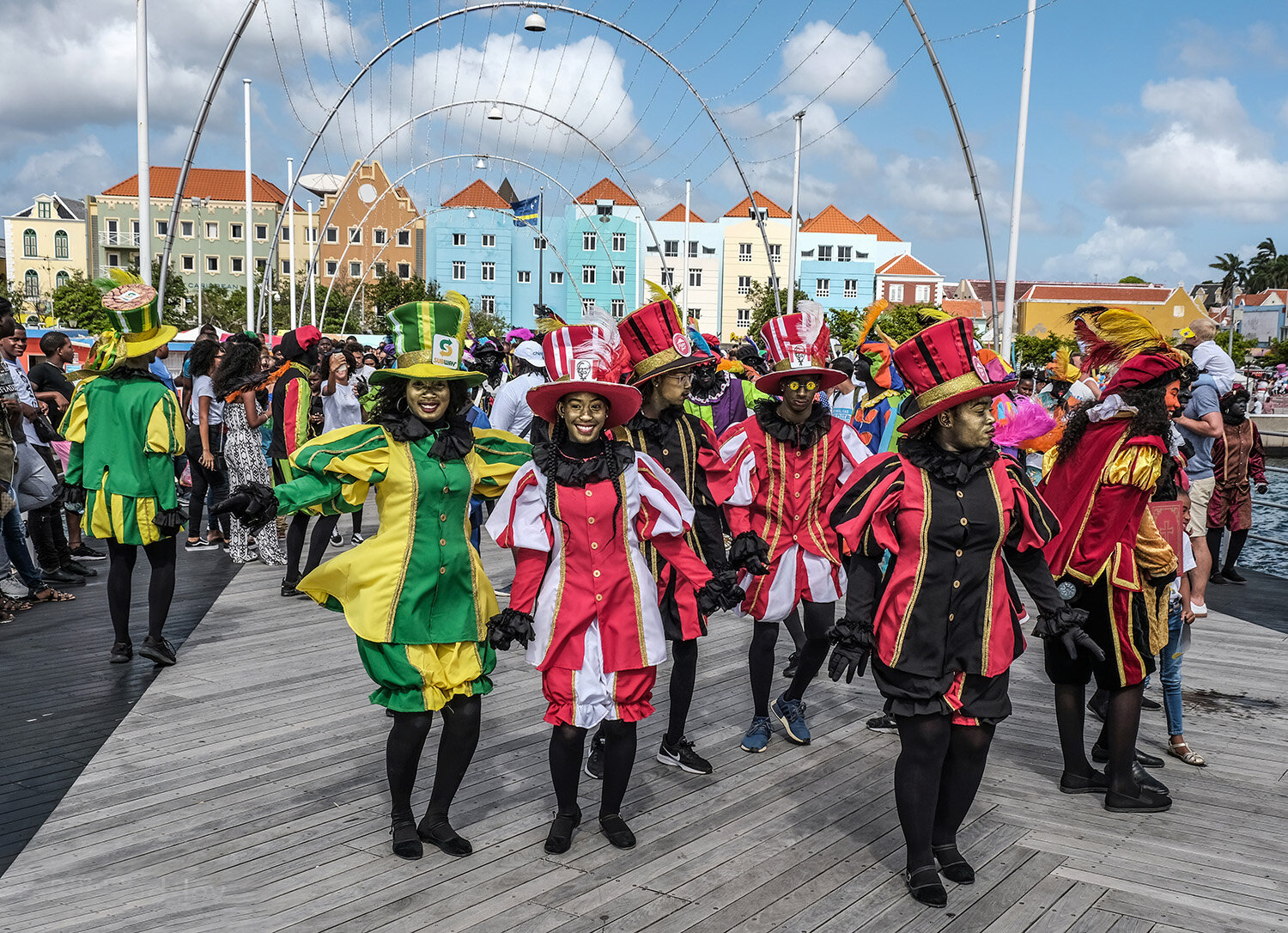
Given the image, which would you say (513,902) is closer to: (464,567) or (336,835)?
(336,835)

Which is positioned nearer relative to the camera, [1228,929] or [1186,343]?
[1228,929]

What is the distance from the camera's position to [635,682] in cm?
368

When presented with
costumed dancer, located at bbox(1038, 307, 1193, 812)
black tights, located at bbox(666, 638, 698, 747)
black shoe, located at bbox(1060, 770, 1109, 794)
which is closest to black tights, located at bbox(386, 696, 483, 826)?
black tights, located at bbox(666, 638, 698, 747)

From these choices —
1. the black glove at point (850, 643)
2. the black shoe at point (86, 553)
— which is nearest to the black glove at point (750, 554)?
the black glove at point (850, 643)

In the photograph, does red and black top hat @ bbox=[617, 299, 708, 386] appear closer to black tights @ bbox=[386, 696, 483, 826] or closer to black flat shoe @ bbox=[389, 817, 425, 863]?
black tights @ bbox=[386, 696, 483, 826]

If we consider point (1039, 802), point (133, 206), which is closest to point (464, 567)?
point (1039, 802)

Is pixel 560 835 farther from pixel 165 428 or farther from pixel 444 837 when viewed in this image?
pixel 165 428

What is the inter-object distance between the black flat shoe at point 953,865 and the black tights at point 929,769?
0.15 m

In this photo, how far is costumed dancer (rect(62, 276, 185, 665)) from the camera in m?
5.59

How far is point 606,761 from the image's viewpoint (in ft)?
A: 12.5

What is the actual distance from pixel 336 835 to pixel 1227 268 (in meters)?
132

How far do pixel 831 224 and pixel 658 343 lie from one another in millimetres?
65111

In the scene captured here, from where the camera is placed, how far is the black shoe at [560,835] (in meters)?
3.72

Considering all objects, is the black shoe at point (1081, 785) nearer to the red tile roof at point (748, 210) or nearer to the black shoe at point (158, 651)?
the black shoe at point (158, 651)
